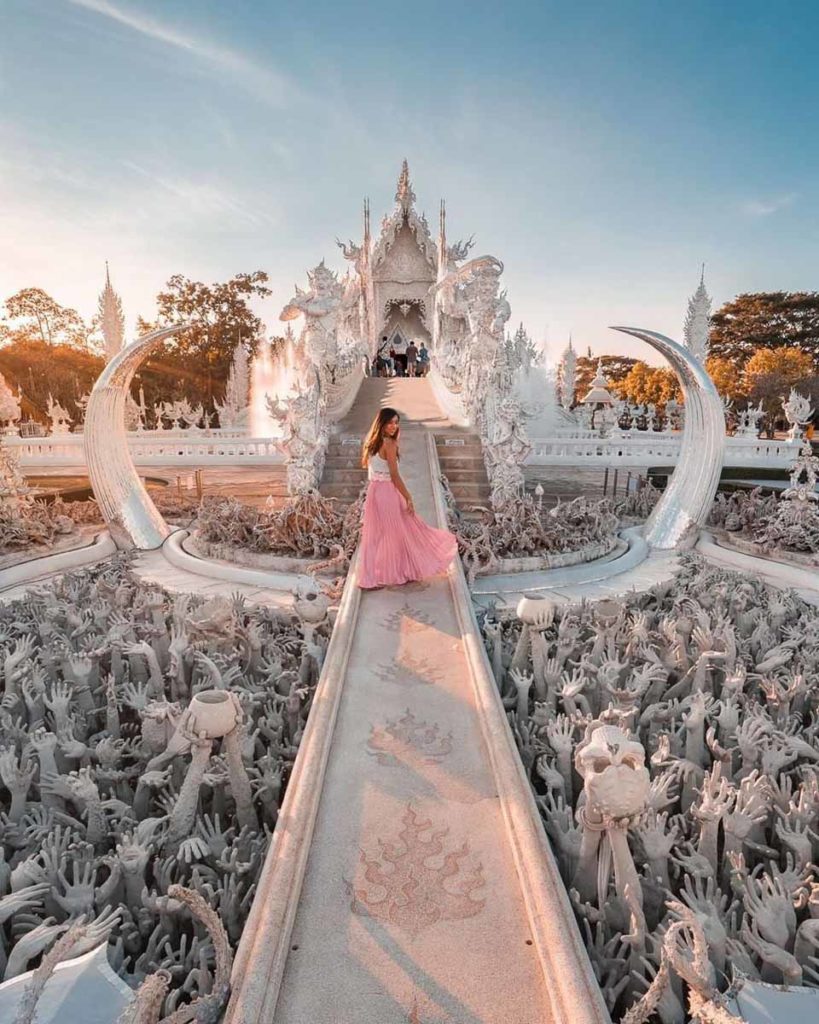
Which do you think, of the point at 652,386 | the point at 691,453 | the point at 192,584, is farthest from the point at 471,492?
the point at 652,386

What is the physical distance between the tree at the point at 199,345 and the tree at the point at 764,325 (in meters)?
30.1

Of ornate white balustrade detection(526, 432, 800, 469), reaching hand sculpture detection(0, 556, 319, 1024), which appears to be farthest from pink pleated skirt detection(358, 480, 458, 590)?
ornate white balustrade detection(526, 432, 800, 469)

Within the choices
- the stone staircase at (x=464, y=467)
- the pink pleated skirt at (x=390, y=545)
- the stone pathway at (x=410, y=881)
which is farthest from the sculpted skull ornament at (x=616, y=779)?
the stone staircase at (x=464, y=467)

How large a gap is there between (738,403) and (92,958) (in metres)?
36.3

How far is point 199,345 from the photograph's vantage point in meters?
34.8

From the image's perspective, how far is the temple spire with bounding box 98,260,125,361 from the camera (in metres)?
27.6

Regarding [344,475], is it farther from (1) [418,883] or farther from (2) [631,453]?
(1) [418,883]

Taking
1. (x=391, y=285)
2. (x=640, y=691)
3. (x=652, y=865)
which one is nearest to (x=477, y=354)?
(x=640, y=691)

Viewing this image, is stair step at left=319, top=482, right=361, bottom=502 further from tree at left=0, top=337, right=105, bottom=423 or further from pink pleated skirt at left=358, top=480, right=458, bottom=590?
tree at left=0, top=337, right=105, bottom=423

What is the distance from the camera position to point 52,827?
2941mm

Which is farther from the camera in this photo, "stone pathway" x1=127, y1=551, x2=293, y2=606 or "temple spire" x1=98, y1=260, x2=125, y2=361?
"temple spire" x1=98, y1=260, x2=125, y2=361

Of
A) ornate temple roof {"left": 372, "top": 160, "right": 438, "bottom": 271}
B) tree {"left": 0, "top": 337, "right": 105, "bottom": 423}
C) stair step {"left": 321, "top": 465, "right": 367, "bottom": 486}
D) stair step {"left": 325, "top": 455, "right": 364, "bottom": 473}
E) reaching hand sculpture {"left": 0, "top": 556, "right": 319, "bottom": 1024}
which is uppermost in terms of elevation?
ornate temple roof {"left": 372, "top": 160, "right": 438, "bottom": 271}

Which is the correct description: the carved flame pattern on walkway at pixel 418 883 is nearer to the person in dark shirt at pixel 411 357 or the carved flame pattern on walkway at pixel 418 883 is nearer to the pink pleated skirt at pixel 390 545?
the pink pleated skirt at pixel 390 545

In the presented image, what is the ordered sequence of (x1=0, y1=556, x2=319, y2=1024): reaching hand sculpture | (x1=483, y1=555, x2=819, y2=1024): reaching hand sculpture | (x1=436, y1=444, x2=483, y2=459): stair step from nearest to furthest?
(x1=483, y1=555, x2=819, y2=1024): reaching hand sculpture < (x1=0, y1=556, x2=319, y2=1024): reaching hand sculpture < (x1=436, y1=444, x2=483, y2=459): stair step
